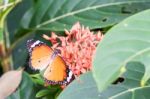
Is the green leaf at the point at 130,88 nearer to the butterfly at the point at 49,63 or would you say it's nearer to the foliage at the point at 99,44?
the foliage at the point at 99,44

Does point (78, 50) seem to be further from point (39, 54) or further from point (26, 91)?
point (26, 91)

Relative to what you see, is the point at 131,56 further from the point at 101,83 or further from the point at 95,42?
the point at 95,42

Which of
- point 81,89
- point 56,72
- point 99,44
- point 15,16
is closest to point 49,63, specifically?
point 56,72

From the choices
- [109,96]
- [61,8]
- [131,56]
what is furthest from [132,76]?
[61,8]

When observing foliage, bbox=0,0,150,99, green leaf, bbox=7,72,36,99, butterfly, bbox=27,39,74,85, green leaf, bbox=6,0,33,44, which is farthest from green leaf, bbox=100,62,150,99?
green leaf, bbox=6,0,33,44

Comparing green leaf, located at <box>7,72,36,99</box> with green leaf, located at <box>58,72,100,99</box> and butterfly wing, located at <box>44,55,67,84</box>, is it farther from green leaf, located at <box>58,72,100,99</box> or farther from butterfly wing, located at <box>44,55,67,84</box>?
green leaf, located at <box>58,72,100,99</box>

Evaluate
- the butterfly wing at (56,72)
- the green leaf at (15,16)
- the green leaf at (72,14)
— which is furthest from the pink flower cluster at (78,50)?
the green leaf at (15,16)
